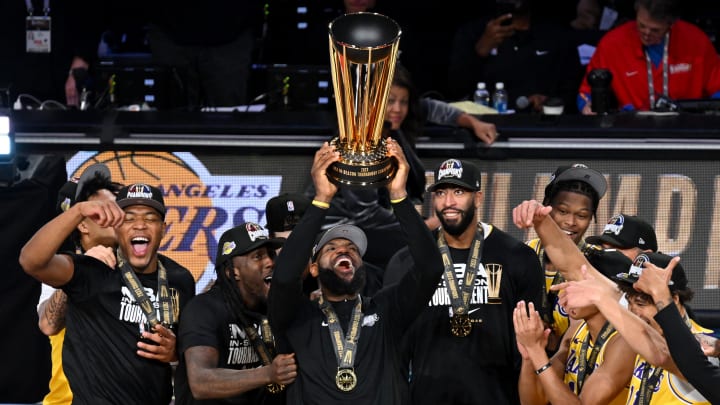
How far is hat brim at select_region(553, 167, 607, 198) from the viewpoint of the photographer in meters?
7.67

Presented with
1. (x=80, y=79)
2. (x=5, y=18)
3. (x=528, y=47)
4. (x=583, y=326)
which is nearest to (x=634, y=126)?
(x=528, y=47)

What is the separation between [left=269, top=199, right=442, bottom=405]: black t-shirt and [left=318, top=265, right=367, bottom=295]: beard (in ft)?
0.24

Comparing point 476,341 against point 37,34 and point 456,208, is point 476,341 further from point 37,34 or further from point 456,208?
point 37,34

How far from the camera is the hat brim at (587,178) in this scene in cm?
767

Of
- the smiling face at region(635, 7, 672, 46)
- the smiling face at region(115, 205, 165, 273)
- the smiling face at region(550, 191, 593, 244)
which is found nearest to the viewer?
the smiling face at region(115, 205, 165, 273)

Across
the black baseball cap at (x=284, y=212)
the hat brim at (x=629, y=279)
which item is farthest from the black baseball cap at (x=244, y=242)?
the hat brim at (x=629, y=279)

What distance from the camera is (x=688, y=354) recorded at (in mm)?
5801

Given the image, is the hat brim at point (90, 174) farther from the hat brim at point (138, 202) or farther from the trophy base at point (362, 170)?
the trophy base at point (362, 170)

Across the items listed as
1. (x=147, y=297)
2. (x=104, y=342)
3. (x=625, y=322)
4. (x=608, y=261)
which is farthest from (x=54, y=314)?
(x=625, y=322)

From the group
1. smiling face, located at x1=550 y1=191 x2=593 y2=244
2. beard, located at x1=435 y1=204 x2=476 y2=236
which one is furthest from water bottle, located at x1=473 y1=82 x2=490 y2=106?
beard, located at x1=435 y1=204 x2=476 y2=236

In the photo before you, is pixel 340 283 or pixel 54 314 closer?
pixel 340 283

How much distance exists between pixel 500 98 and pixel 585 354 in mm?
3166

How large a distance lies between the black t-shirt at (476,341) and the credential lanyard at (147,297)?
110 cm

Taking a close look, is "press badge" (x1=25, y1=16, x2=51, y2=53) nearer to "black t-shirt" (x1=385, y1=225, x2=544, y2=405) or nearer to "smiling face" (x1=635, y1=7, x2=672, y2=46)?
"smiling face" (x1=635, y1=7, x2=672, y2=46)
